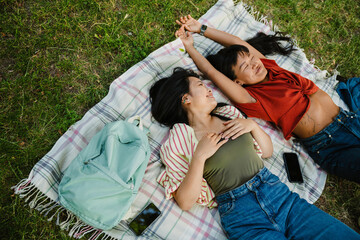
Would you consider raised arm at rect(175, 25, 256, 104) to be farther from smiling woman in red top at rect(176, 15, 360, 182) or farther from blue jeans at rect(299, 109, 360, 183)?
blue jeans at rect(299, 109, 360, 183)

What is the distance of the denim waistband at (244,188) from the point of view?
2619 mm

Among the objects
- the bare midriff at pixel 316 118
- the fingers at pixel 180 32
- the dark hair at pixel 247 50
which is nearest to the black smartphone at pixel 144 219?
the dark hair at pixel 247 50

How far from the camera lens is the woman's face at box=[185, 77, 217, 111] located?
2.86m

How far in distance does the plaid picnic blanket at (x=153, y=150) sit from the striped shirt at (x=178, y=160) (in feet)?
0.52

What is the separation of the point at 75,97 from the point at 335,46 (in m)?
4.56

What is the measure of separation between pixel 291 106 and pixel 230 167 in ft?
4.32

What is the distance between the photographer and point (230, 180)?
263 cm

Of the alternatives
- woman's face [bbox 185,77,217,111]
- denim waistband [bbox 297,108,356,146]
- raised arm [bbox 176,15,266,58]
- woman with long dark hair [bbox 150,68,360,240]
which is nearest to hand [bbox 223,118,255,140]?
woman with long dark hair [bbox 150,68,360,240]

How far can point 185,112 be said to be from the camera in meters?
3.04

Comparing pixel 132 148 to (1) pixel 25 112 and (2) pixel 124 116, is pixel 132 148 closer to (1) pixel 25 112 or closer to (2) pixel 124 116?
(2) pixel 124 116

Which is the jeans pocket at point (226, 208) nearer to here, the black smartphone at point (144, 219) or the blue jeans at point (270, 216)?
the blue jeans at point (270, 216)

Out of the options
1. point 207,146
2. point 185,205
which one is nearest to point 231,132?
point 207,146

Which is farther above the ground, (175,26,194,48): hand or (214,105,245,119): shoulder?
(175,26,194,48): hand

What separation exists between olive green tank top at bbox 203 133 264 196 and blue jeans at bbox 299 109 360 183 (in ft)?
3.82
